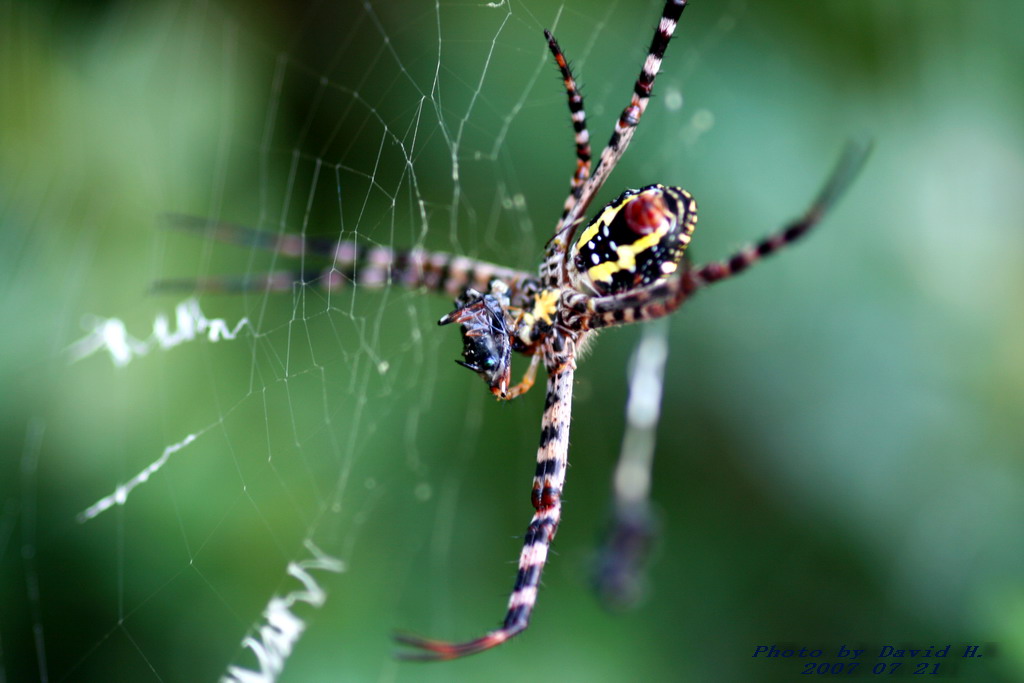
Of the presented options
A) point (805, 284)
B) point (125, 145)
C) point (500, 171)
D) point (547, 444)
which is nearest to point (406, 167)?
point (500, 171)

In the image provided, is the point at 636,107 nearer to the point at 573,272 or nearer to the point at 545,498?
the point at 573,272

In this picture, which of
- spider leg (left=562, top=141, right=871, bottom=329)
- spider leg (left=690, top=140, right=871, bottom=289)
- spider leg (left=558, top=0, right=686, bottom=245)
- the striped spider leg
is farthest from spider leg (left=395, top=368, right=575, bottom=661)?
spider leg (left=690, top=140, right=871, bottom=289)

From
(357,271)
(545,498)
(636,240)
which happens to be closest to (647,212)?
(636,240)

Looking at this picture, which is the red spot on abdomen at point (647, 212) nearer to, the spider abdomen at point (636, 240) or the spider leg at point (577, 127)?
the spider abdomen at point (636, 240)

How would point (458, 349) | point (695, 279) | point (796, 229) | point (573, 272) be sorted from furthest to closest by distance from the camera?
point (458, 349), point (573, 272), point (695, 279), point (796, 229)

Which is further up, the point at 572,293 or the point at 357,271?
the point at 572,293

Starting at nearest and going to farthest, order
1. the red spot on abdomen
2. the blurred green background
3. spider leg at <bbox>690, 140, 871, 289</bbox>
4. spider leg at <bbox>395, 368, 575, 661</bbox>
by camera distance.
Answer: spider leg at <bbox>690, 140, 871, 289</bbox>
the red spot on abdomen
spider leg at <bbox>395, 368, 575, 661</bbox>
the blurred green background

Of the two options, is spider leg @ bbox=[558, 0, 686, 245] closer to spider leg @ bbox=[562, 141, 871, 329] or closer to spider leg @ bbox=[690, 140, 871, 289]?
spider leg @ bbox=[562, 141, 871, 329]

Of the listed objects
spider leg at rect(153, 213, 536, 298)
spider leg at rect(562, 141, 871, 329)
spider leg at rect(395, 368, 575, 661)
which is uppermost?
spider leg at rect(562, 141, 871, 329)
